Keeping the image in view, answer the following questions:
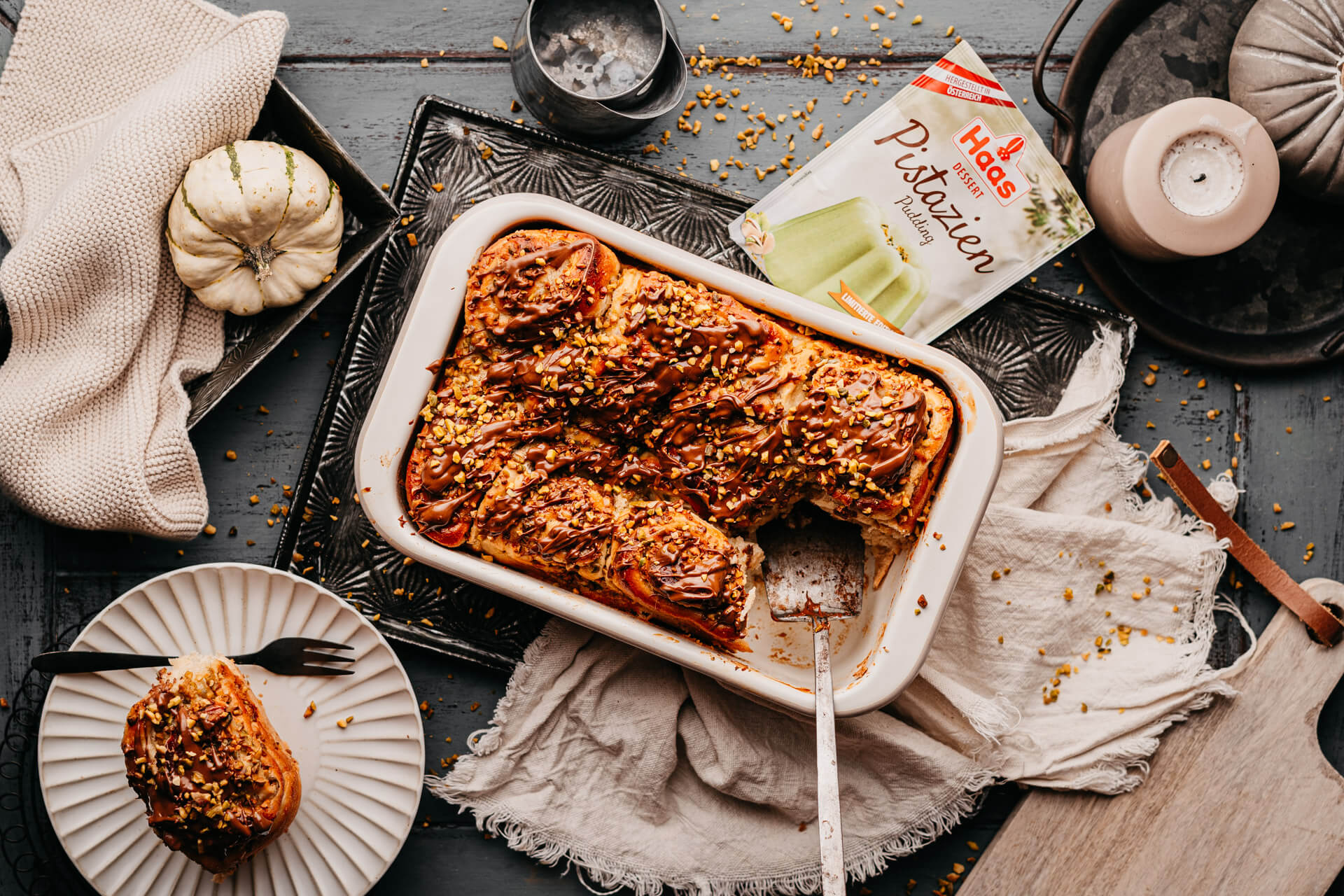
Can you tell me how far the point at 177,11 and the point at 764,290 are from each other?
5.53 feet

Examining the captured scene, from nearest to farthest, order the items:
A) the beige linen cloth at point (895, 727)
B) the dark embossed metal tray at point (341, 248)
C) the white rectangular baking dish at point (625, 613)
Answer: the white rectangular baking dish at point (625, 613) → the dark embossed metal tray at point (341, 248) → the beige linen cloth at point (895, 727)

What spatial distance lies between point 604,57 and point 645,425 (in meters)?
Result: 1.03

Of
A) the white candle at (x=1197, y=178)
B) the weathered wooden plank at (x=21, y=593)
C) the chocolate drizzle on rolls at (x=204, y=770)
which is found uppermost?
the white candle at (x=1197, y=178)

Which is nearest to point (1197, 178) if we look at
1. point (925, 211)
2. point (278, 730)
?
point (925, 211)

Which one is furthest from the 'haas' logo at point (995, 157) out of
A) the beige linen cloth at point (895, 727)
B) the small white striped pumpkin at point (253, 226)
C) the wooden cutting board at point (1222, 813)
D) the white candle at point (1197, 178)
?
the small white striped pumpkin at point (253, 226)

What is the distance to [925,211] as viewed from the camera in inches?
94.4

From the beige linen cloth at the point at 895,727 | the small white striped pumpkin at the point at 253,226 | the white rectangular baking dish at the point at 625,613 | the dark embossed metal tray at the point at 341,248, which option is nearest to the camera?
the white rectangular baking dish at the point at 625,613

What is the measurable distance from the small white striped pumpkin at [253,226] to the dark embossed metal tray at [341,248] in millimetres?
44

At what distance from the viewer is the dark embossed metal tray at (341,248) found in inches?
87.3

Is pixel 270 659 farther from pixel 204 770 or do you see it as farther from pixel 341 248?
pixel 341 248

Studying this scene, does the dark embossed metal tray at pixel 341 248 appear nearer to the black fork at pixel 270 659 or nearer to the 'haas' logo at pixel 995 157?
the black fork at pixel 270 659

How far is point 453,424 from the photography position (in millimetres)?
2018

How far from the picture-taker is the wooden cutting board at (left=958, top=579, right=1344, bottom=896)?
2379 mm

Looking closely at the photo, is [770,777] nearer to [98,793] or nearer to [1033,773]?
[1033,773]
